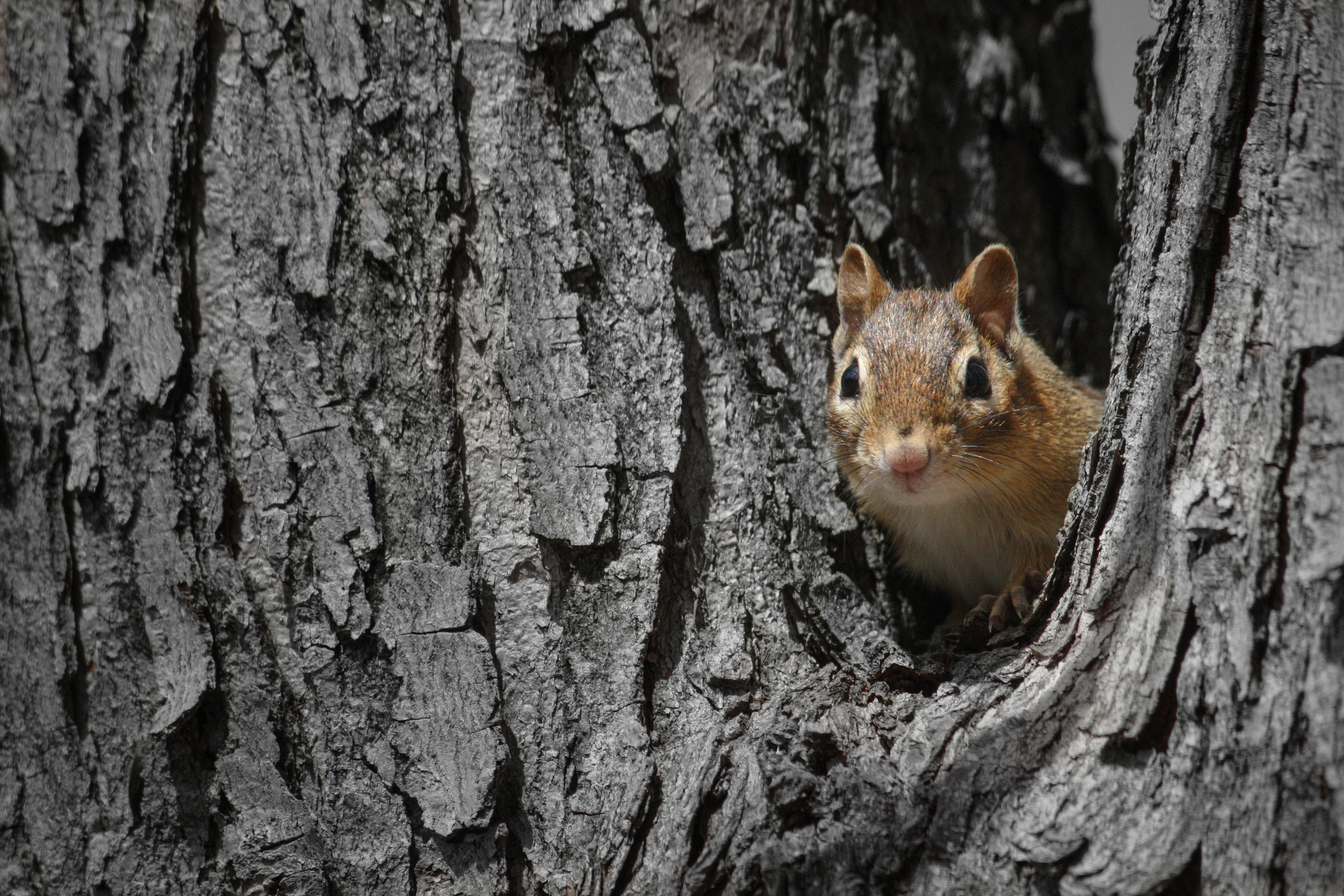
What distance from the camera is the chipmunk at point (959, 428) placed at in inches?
112

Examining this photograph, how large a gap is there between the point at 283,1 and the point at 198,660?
1.52m

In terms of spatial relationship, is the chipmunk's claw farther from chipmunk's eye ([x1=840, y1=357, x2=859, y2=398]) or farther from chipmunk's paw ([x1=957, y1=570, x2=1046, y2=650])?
chipmunk's eye ([x1=840, y1=357, x2=859, y2=398])

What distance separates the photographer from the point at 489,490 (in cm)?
235

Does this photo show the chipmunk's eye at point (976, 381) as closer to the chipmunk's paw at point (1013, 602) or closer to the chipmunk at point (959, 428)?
the chipmunk at point (959, 428)

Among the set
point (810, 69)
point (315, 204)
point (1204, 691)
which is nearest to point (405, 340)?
point (315, 204)

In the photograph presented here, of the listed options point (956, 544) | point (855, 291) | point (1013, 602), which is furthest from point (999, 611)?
point (855, 291)

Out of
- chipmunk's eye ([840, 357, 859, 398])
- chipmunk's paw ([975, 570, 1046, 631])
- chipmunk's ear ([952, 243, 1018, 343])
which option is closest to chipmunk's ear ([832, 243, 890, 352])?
chipmunk's eye ([840, 357, 859, 398])

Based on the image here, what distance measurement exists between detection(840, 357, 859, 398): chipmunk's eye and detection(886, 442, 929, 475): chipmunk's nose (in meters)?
0.35

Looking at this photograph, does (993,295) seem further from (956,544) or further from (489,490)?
(489,490)

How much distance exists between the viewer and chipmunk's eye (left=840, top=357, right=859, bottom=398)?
118 inches

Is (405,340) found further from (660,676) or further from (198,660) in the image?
(660,676)

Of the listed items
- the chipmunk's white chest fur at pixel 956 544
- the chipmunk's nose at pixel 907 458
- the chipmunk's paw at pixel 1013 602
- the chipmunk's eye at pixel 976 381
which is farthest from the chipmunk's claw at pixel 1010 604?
the chipmunk's eye at pixel 976 381

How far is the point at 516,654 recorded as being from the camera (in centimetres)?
229

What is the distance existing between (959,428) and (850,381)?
0.36 meters
